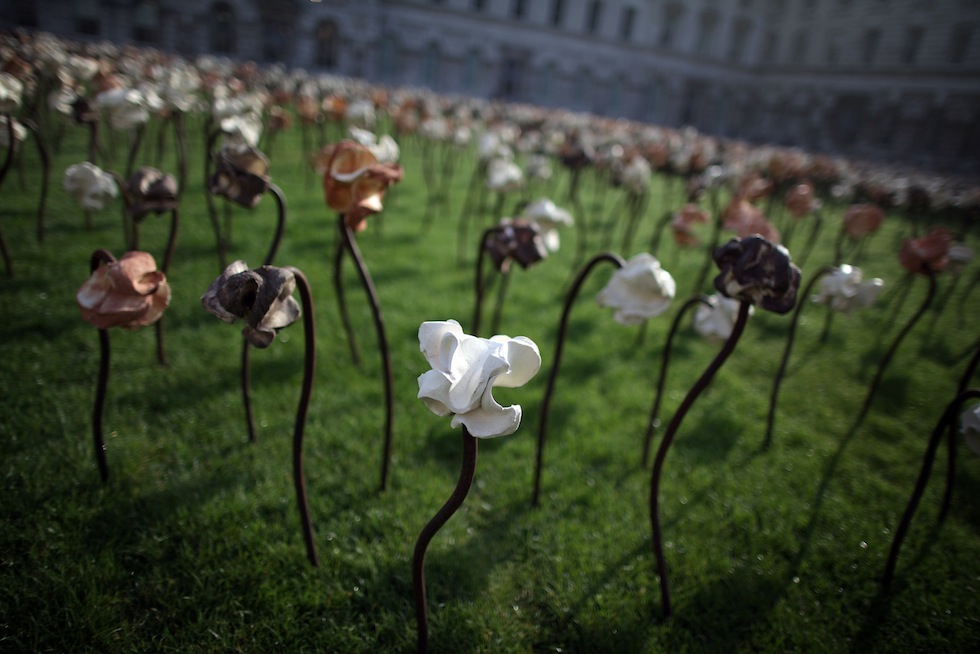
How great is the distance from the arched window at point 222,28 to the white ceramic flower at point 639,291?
33940mm

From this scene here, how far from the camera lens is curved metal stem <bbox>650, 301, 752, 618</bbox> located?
155 centimetres

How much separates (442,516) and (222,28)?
117 ft

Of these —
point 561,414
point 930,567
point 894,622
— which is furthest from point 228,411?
point 930,567

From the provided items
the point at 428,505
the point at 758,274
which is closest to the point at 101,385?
the point at 428,505

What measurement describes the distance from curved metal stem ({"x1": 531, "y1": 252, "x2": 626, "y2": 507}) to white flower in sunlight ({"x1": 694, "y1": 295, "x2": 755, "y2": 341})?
2.13 ft

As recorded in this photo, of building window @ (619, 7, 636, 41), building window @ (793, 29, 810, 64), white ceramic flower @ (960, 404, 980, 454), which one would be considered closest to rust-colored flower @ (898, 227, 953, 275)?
white ceramic flower @ (960, 404, 980, 454)

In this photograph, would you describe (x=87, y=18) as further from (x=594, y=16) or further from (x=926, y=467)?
(x=926, y=467)

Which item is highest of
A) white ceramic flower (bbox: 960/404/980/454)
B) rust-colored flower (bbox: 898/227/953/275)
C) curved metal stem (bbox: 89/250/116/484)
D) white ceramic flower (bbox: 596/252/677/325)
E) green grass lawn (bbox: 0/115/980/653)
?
rust-colored flower (bbox: 898/227/953/275)

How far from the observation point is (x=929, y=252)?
9.23ft

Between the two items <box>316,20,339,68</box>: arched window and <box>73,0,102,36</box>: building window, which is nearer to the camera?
<box>73,0,102,36</box>: building window

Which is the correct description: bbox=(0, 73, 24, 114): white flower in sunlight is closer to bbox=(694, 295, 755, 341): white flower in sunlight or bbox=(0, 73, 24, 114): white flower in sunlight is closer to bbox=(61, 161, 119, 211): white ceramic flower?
bbox=(61, 161, 119, 211): white ceramic flower

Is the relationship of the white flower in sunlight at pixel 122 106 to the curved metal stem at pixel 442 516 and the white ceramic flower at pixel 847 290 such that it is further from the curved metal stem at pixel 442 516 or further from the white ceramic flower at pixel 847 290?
the white ceramic flower at pixel 847 290

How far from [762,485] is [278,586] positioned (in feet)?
8.47

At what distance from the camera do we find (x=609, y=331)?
15.0ft
